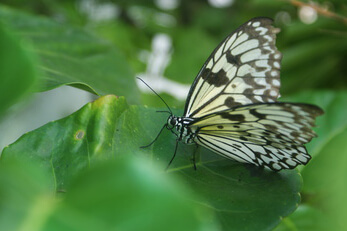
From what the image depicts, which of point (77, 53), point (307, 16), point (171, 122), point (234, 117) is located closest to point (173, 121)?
point (171, 122)

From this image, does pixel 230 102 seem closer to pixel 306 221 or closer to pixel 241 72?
pixel 241 72

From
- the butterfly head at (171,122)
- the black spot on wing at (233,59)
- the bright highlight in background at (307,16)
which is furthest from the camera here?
the bright highlight in background at (307,16)

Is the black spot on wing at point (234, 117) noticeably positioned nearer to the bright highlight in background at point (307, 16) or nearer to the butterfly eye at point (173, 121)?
the butterfly eye at point (173, 121)

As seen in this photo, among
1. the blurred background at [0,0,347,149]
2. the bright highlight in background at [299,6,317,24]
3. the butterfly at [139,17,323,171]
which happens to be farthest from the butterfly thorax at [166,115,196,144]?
the bright highlight in background at [299,6,317,24]

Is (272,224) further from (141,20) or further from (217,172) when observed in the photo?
(141,20)

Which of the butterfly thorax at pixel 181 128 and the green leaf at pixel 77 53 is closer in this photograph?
the butterfly thorax at pixel 181 128

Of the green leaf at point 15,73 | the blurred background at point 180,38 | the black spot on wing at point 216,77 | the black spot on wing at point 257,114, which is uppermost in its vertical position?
the green leaf at point 15,73

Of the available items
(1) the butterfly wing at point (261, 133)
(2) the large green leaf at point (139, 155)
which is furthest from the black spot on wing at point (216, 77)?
(2) the large green leaf at point (139, 155)

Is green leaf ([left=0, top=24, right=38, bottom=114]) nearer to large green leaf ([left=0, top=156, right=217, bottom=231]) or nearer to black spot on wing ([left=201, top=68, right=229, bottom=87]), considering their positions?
large green leaf ([left=0, top=156, right=217, bottom=231])
